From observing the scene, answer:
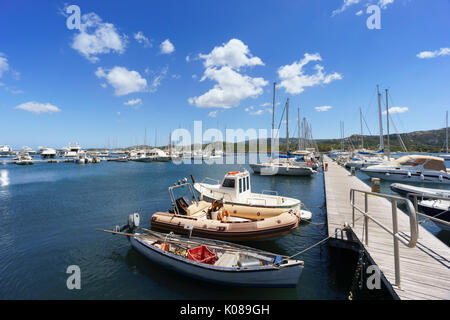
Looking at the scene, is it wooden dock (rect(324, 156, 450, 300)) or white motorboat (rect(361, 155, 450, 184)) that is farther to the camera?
white motorboat (rect(361, 155, 450, 184))

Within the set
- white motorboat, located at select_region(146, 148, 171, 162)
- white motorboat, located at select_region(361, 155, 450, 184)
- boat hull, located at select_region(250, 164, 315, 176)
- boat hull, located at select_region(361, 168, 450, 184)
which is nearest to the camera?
boat hull, located at select_region(361, 168, 450, 184)

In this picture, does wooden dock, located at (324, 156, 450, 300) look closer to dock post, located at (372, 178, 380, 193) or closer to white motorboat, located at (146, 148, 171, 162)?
dock post, located at (372, 178, 380, 193)

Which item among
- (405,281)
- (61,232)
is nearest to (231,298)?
(405,281)

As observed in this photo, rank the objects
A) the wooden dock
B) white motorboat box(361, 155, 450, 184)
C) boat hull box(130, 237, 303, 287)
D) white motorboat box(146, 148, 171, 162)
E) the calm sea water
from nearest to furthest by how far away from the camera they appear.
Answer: the wooden dock < boat hull box(130, 237, 303, 287) < the calm sea water < white motorboat box(361, 155, 450, 184) < white motorboat box(146, 148, 171, 162)

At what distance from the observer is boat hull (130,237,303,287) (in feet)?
20.8

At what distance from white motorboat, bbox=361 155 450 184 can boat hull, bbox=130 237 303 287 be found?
100 ft

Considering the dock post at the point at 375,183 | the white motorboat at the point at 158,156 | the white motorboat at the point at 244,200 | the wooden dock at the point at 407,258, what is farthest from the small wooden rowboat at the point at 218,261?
the white motorboat at the point at 158,156

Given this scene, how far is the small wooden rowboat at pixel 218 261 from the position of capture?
6410 millimetres

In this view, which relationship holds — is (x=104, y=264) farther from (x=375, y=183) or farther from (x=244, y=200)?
(x=375, y=183)

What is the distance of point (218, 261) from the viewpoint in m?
7.12

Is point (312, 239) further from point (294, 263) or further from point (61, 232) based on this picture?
point (61, 232)

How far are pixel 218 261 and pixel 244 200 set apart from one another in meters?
6.60

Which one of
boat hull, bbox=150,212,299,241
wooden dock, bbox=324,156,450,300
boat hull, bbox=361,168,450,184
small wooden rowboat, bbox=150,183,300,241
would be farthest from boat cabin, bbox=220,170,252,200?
boat hull, bbox=361,168,450,184
